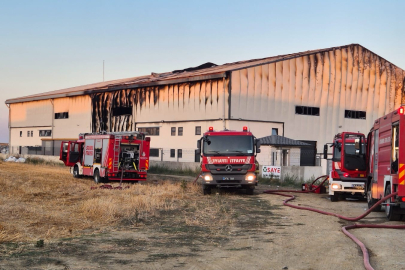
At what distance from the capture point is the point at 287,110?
4197cm

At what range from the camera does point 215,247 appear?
10133mm

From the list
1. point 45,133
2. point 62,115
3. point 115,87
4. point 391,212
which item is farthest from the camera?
point 45,133

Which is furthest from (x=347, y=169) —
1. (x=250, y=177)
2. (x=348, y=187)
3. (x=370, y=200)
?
(x=250, y=177)

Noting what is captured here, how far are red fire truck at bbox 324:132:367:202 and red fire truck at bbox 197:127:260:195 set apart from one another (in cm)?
322

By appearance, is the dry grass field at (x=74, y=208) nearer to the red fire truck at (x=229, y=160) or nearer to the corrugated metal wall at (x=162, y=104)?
the red fire truck at (x=229, y=160)

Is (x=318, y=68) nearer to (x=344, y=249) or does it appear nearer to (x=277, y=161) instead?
(x=277, y=161)

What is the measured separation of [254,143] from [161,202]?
5.69 m

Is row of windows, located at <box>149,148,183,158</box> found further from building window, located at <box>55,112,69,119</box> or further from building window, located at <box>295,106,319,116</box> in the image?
building window, located at <box>55,112,69,119</box>

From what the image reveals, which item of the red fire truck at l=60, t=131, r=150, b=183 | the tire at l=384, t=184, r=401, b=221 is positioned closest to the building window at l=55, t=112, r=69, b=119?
the red fire truck at l=60, t=131, r=150, b=183

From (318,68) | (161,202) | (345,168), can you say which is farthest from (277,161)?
(161,202)

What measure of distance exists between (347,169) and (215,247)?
37.2ft

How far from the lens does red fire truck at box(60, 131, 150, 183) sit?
27.1 metres

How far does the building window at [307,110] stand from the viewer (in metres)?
42.6

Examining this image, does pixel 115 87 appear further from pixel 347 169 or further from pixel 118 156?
pixel 347 169
